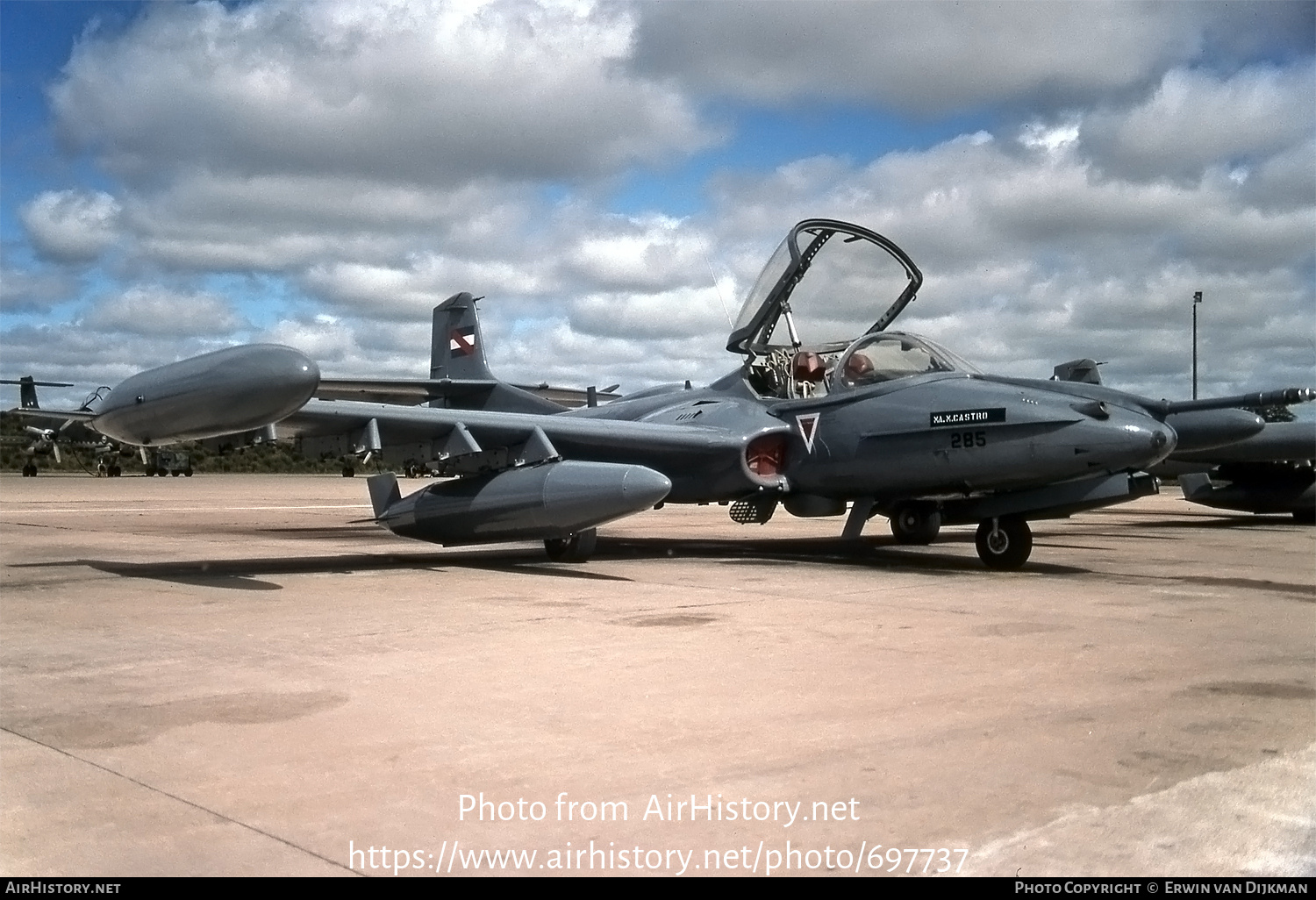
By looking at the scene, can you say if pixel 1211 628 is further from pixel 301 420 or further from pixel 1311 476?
pixel 1311 476

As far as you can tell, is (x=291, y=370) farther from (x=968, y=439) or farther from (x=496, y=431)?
(x=968, y=439)

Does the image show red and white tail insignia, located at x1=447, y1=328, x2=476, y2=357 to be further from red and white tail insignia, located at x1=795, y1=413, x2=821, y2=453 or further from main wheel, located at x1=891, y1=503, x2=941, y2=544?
main wheel, located at x1=891, y1=503, x2=941, y2=544

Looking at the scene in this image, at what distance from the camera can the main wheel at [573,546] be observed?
1266 cm

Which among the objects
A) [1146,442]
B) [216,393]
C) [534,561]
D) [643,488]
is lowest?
[534,561]

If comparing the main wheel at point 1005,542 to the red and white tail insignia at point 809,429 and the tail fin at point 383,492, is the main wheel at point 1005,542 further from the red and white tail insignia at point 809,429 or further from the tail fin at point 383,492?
the tail fin at point 383,492

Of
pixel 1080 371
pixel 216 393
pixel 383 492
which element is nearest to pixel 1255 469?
pixel 1080 371

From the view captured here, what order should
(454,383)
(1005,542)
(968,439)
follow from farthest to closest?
(454,383) → (1005,542) → (968,439)

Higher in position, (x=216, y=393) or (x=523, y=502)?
(x=216, y=393)

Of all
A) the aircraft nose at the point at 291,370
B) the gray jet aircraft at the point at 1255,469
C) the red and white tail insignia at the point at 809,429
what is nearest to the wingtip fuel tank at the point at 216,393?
the aircraft nose at the point at 291,370

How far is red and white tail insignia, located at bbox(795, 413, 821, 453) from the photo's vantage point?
12.3 m

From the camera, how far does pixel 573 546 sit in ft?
41.7

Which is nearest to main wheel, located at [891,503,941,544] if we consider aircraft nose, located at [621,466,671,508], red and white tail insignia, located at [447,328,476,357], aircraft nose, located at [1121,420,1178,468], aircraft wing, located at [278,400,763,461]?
aircraft wing, located at [278,400,763,461]

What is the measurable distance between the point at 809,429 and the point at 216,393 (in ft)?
21.0

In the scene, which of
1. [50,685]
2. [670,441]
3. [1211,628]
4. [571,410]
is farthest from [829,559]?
[50,685]
